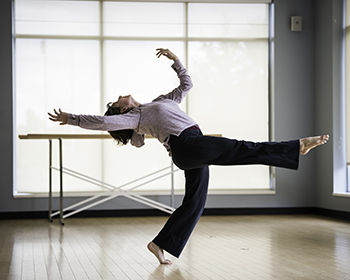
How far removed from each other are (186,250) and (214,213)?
91.3 inches

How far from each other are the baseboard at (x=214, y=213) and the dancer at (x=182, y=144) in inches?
106

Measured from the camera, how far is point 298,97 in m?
5.87

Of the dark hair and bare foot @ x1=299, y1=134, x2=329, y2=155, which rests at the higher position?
the dark hair

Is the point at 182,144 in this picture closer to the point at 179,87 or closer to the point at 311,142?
the point at 179,87

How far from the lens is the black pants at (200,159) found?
2.47 meters

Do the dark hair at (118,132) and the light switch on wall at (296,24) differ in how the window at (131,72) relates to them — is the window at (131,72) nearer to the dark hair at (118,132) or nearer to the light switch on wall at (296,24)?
the light switch on wall at (296,24)

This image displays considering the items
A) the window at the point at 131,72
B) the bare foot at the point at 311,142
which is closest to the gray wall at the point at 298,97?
the window at the point at 131,72

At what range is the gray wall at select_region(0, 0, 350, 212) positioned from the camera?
5457 millimetres

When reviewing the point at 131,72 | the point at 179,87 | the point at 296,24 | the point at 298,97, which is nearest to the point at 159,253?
the point at 179,87

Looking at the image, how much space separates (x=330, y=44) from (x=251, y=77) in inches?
40.5

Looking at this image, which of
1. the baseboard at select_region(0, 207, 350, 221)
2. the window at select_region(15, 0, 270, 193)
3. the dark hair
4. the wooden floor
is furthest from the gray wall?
the dark hair

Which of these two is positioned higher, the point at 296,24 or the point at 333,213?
the point at 296,24

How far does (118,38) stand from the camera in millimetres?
5703

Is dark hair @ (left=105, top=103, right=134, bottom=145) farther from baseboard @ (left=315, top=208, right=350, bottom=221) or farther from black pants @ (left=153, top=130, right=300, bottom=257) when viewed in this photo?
baseboard @ (left=315, top=208, right=350, bottom=221)
